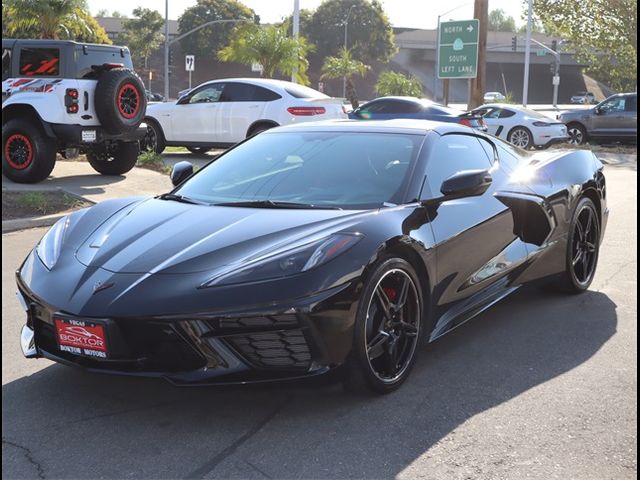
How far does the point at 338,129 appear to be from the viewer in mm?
4863

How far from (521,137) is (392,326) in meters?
19.3

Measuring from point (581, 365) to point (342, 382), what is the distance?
59.4 inches

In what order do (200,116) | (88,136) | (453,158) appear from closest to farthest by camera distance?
(453,158), (88,136), (200,116)

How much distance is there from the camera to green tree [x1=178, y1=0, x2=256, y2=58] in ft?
259

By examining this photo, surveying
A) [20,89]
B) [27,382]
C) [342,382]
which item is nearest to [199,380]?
[342,382]

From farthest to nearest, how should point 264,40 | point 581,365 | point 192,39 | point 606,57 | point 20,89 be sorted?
point 192,39 → point 606,57 → point 264,40 → point 20,89 → point 581,365

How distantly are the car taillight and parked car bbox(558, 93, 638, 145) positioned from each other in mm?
11856

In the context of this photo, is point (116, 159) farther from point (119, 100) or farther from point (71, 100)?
point (71, 100)

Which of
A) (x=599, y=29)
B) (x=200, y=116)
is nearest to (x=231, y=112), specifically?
(x=200, y=116)

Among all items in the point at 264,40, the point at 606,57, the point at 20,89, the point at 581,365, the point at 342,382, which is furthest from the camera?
the point at 606,57

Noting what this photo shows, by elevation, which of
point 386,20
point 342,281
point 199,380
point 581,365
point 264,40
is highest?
point 386,20

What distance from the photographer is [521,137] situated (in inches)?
870

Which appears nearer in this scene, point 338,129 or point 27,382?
point 27,382

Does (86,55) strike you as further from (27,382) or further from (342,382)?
(342,382)
